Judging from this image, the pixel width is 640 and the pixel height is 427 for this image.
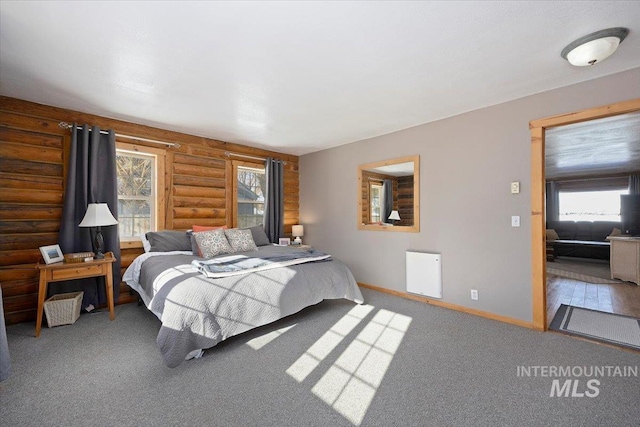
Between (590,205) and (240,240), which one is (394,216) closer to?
(240,240)

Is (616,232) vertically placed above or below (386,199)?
below

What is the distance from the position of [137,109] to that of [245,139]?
4.96ft

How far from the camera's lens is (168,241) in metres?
3.61

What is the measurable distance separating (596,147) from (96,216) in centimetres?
709

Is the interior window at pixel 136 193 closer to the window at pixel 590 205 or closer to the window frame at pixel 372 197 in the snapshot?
the window frame at pixel 372 197

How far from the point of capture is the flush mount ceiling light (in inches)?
72.9

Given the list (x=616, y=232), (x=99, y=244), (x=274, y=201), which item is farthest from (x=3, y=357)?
(x=616, y=232)

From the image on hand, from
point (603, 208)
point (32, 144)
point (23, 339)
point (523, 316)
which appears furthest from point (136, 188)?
point (603, 208)

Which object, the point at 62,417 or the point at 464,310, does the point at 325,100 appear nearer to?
the point at 464,310

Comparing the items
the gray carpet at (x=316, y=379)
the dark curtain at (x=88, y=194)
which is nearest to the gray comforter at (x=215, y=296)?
the gray carpet at (x=316, y=379)

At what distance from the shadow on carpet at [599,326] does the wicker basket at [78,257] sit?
478 centimetres

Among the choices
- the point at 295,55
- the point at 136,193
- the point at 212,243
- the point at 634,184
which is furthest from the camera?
the point at 634,184

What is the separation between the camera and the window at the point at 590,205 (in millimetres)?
7191

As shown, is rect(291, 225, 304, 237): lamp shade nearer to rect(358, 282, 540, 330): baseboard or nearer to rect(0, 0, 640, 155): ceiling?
rect(358, 282, 540, 330): baseboard
